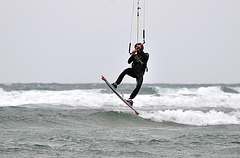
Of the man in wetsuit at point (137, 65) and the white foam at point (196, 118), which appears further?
the white foam at point (196, 118)

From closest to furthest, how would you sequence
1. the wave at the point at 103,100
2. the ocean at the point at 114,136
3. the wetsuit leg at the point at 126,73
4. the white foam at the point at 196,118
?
the ocean at the point at 114,136
the wetsuit leg at the point at 126,73
the white foam at the point at 196,118
the wave at the point at 103,100

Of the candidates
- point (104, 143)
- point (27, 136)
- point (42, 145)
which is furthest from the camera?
point (27, 136)

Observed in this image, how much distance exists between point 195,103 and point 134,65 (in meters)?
19.2

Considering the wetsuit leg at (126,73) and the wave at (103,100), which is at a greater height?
the wetsuit leg at (126,73)

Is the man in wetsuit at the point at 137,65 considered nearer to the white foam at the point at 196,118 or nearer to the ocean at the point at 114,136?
the ocean at the point at 114,136

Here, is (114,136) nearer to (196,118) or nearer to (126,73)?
(126,73)

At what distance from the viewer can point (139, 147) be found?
1004 centimetres

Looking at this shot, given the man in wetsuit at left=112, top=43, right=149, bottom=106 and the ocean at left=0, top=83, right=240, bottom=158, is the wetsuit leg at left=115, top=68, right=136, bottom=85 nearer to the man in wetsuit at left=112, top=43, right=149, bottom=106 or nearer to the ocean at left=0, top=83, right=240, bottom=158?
the man in wetsuit at left=112, top=43, right=149, bottom=106

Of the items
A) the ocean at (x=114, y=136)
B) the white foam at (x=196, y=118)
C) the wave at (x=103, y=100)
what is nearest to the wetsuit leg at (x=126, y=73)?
the ocean at (x=114, y=136)

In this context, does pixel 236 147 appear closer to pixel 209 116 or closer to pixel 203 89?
pixel 209 116

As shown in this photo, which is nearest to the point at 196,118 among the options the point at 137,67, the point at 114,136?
the point at 114,136

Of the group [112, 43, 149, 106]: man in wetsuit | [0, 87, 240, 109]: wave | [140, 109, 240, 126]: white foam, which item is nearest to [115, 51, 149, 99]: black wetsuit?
[112, 43, 149, 106]: man in wetsuit

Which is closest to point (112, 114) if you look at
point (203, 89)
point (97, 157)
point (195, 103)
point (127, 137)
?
point (127, 137)

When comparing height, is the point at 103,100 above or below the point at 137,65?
below
